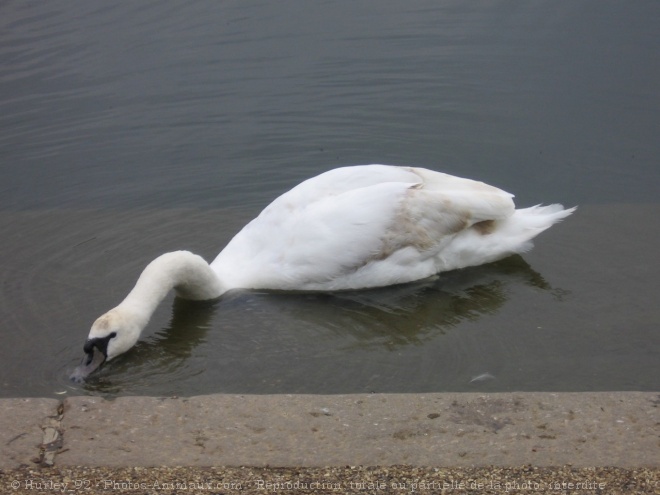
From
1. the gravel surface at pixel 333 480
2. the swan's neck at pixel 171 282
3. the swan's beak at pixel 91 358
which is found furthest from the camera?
the swan's neck at pixel 171 282

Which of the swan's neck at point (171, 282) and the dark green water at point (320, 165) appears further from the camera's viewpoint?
the swan's neck at point (171, 282)

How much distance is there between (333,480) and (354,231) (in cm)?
329

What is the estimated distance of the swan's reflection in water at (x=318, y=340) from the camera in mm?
6492

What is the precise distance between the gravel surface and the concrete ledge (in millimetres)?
67

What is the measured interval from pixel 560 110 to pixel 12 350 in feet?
20.8

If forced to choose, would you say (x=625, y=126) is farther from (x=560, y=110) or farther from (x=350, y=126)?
(x=350, y=126)

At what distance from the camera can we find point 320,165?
10.0m

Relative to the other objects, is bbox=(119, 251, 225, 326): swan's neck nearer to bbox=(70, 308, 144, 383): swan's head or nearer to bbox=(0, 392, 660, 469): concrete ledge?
bbox=(70, 308, 144, 383): swan's head

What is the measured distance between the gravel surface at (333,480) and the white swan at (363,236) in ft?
8.97

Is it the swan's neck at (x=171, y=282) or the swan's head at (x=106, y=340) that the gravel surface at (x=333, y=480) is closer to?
the swan's head at (x=106, y=340)

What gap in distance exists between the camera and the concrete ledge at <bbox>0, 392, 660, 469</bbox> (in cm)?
490

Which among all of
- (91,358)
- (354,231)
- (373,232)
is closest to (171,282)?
(91,358)

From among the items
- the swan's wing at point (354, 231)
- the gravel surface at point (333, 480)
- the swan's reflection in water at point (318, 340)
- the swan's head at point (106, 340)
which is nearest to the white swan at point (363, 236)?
the swan's wing at point (354, 231)

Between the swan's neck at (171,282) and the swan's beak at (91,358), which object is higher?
the swan's neck at (171,282)
